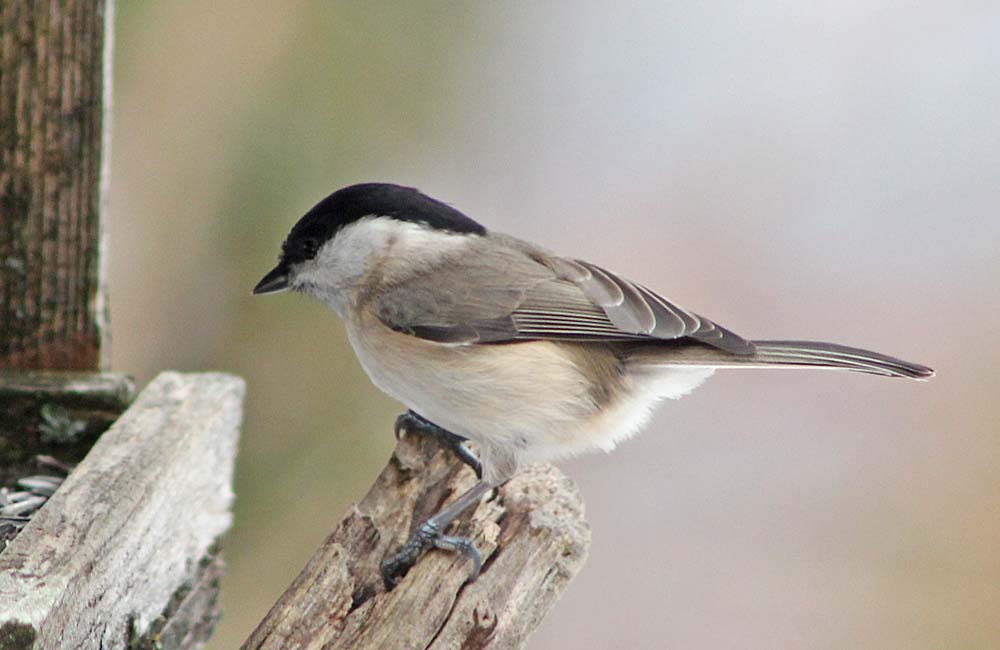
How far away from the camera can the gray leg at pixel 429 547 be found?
211cm

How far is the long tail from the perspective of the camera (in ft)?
8.45

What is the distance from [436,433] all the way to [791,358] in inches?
34.7

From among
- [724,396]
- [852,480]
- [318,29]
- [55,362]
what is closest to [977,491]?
[852,480]

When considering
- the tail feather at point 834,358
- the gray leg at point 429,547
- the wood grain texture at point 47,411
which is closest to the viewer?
the gray leg at point 429,547

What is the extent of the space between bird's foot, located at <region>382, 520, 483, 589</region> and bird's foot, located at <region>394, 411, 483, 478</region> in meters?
0.45

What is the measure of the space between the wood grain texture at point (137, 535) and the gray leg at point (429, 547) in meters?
0.43

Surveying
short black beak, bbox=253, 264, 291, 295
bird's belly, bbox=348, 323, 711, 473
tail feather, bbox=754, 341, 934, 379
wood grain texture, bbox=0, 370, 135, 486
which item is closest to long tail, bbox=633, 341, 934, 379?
tail feather, bbox=754, 341, 934, 379

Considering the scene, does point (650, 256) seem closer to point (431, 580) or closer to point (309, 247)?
point (309, 247)

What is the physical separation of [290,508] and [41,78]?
5.49 feet

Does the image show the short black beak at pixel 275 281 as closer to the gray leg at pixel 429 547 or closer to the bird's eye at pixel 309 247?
the bird's eye at pixel 309 247

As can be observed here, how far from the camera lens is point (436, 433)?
2.75 metres

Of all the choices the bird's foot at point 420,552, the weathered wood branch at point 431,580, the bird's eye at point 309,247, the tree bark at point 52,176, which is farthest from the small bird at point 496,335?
the tree bark at point 52,176

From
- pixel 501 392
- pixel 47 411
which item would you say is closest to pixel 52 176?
pixel 47 411

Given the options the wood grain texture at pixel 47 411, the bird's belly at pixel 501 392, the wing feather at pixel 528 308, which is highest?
the wing feather at pixel 528 308
